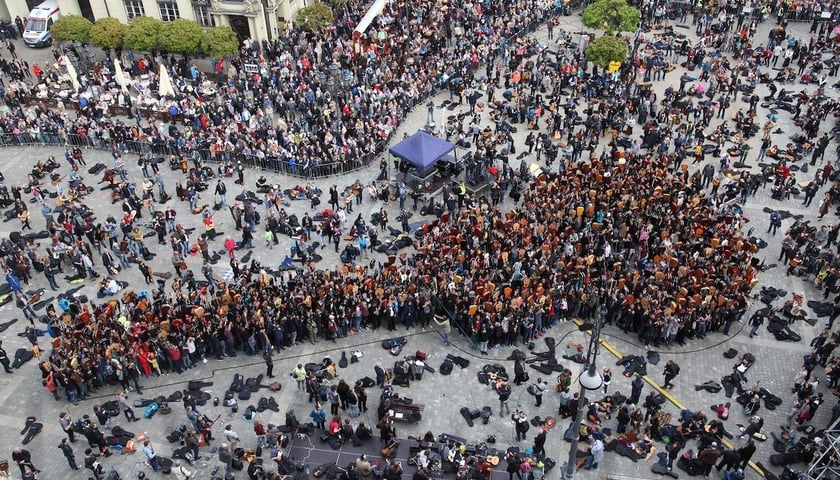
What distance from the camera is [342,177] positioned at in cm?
4172

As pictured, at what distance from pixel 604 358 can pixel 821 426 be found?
8158 millimetres

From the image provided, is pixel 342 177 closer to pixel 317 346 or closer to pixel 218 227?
pixel 218 227

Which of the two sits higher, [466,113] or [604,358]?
[466,113]

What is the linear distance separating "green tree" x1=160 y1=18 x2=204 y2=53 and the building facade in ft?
9.96

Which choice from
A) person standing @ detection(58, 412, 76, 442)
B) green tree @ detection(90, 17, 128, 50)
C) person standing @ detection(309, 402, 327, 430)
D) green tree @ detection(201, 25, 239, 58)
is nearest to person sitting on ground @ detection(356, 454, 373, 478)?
person standing @ detection(309, 402, 327, 430)

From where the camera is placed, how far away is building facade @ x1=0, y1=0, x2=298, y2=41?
5309 cm

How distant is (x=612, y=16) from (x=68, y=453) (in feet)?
143

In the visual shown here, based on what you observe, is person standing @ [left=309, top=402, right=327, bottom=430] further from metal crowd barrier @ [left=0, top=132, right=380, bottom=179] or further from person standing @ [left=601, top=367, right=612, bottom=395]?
metal crowd barrier @ [left=0, top=132, right=380, bottom=179]

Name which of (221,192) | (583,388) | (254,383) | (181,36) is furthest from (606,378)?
(181,36)

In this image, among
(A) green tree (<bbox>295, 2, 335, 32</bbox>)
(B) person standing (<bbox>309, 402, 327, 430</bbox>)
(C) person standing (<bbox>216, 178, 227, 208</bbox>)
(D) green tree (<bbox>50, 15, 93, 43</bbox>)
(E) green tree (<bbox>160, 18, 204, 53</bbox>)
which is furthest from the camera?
(A) green tree (<bbox>295, 2, 335, 32</bbox>)

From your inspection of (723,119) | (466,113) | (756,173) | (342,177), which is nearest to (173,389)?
(342,177)

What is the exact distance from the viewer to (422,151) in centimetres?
3853

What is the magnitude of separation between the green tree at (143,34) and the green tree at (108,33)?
0.46 m

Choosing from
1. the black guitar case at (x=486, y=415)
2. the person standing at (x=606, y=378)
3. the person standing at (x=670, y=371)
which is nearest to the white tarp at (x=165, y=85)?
the black guitar case at (x=486, y=415)
